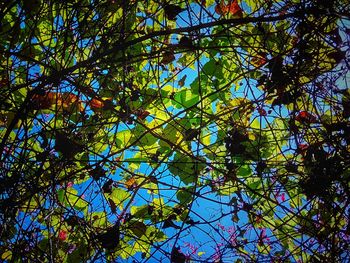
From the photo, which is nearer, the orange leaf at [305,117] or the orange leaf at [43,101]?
the orange leaf at [43,101]

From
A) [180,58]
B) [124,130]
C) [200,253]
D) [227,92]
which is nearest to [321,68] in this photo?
[227,92]

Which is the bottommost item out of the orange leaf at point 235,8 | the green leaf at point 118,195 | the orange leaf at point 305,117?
the green leaf at point 118,195

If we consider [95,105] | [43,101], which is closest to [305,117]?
[95,105]

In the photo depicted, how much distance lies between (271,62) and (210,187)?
779 mm

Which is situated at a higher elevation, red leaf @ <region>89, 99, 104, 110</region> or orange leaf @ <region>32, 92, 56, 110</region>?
red leaf @ <region>89, 99, 104, 110</region>

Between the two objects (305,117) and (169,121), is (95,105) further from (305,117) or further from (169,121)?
(305,117)

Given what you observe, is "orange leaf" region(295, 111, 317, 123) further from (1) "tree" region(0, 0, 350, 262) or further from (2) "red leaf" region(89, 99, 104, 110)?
(2) "red leaf" region(89, 99, 104, 110)

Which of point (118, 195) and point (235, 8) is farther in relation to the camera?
point (118, 195)

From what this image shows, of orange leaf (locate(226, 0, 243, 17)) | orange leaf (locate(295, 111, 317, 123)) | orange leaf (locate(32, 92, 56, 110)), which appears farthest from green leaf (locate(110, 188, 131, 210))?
orange leaf (locate(226, 0, 243, 17))

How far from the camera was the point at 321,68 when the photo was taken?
1461 millimetres

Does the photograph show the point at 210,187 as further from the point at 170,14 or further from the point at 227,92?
the point at 170,14

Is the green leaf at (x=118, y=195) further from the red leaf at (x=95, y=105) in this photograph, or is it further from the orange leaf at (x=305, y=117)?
the orange leaf at (x=305, y=117)

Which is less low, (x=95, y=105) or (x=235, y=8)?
(x=235, y=8)

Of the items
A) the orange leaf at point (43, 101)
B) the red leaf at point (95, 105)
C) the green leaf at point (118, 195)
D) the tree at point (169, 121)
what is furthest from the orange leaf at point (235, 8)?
the green leaf at point (118, 195)
